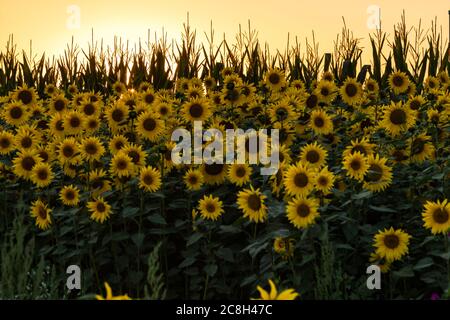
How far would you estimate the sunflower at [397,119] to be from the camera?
6676mm

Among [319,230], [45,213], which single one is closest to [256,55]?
[45,213]

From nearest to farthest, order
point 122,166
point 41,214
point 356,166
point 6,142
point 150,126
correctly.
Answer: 1. point 356,166
2. point 122,166
3. point 41,214
4. point 150,126
5. point 6,142

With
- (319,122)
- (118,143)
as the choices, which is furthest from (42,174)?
(319,122)

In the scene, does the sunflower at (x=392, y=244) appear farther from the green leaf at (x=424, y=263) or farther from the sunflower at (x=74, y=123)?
the sunflower at (x=74, y=123)

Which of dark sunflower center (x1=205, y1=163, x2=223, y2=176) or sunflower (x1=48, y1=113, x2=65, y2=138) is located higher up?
sunflower (x1=48, y1=113, x2=65, y2=138)

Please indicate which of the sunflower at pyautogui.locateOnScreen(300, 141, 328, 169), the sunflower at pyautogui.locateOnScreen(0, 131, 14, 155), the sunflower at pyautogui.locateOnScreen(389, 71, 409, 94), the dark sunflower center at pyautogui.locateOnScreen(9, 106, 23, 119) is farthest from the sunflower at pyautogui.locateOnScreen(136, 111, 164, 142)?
the sunflower at pyautogui.locateOnScreen(389, 71, 409, 94)

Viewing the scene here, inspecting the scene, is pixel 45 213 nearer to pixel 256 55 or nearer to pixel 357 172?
pixel 357 172

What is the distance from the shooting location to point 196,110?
6.96m

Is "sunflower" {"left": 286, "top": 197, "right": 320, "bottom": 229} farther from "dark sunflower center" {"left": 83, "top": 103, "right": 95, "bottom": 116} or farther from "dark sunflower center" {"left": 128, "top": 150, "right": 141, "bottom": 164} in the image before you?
"dark sunflower center" {"left": 83, "top": 103, "right": 95, "bottom": 116}

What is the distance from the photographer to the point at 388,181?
18.4ft

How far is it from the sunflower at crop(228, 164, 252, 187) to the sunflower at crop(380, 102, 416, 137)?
152 cm

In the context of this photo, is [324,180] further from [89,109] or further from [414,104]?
[89,109]

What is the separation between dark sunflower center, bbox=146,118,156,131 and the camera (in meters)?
6.65

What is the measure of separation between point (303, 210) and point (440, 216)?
86 cm
